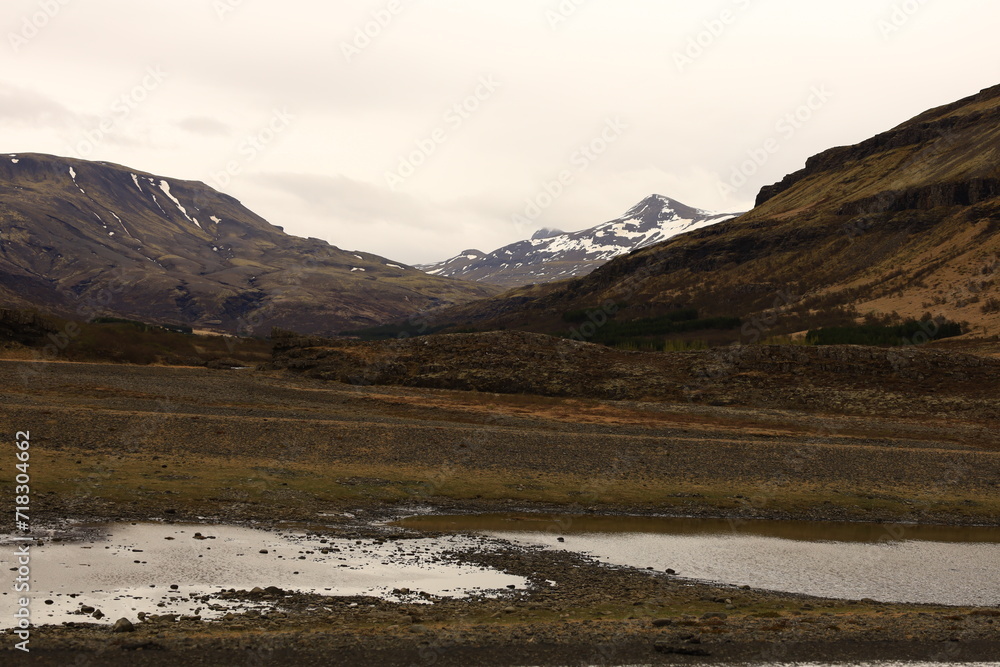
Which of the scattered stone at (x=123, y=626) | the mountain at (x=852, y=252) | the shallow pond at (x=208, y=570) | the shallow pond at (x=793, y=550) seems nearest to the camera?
the scattered stone at (x=123, y=626)

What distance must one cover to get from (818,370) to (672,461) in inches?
1085

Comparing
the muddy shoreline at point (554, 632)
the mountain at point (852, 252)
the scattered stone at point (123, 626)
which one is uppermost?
the mountain at point (852, 252)

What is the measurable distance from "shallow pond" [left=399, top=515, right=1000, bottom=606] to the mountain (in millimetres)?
61637

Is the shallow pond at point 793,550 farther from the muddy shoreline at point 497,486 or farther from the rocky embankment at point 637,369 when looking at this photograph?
the rocky embankment at point 637,369

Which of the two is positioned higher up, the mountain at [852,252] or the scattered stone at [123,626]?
the mountain at [852,252]

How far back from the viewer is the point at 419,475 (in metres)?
32.8

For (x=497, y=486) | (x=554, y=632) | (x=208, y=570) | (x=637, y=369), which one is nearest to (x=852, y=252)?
(x=637, y=369)

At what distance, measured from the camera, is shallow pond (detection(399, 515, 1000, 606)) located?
21.0m

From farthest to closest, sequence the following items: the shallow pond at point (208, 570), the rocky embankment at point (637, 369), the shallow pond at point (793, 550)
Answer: the rocky embankment at point (637, 369) → the shallow pond at point (793, 550) → the shallow pond at point (208, 570)

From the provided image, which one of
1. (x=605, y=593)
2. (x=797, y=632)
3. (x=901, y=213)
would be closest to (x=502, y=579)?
(x=605, y=593)

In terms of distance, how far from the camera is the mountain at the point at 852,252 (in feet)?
341

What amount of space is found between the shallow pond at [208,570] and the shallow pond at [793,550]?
4.44m

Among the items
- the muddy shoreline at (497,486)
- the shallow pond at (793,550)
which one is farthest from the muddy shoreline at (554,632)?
the shallow pond at (793,550)

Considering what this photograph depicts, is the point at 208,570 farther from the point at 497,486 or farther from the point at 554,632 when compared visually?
the point at 497,486
